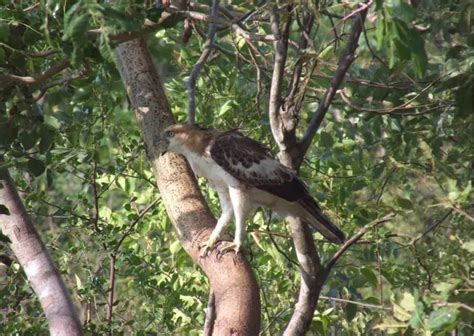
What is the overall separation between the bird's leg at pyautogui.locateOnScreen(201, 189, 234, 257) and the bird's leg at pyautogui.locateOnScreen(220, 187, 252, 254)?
0.15 ft

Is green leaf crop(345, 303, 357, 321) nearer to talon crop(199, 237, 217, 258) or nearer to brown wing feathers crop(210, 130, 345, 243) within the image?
brown wing feathers crop(210, 130, 345, 243)

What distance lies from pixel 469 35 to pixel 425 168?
675 mm

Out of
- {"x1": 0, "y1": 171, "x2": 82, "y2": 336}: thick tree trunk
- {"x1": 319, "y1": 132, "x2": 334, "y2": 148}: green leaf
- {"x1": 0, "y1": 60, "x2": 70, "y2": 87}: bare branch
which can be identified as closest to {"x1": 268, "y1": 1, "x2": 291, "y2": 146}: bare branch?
{"x1": 0, "y1": 60, "x2": 70, "y2": 87}: bare branch

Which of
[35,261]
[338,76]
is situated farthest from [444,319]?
[35,261]

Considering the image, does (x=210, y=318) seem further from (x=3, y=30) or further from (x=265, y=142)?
(x=265, y=142)

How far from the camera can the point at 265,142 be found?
20.5 ft

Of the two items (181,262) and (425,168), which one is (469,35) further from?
(181,262)

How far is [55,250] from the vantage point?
573cm

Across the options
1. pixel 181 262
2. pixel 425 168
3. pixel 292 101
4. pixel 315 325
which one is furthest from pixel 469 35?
pixel 181 262

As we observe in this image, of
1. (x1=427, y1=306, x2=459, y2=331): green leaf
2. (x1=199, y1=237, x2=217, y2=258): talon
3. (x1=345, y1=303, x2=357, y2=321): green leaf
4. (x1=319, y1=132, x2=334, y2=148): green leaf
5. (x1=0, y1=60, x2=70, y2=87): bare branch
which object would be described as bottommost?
(x1=427, y1=306, x2=459, y2=331): green leaf

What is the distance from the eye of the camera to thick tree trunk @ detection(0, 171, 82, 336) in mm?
4664

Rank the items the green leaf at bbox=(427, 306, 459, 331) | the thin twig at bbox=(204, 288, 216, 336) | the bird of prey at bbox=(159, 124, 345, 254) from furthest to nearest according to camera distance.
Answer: the bird of prey at bbox=(159, 124, 345, 254) < the thin twig at bbox=(204, 288, 216, 336) < the green leaf at bbox=(427, 306, 459, 331)

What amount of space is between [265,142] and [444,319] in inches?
128

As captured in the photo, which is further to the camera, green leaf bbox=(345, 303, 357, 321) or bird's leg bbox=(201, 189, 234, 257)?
green leaf bbox=(345, 303, 357, 321)
